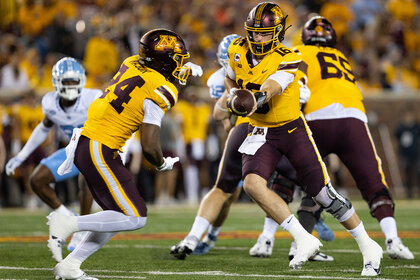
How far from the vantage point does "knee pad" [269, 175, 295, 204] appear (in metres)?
6.83

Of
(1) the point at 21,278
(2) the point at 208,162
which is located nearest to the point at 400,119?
(2) the point at 208,162

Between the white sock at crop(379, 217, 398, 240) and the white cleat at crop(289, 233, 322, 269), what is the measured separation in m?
1.47

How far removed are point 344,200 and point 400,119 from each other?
12.0 metres

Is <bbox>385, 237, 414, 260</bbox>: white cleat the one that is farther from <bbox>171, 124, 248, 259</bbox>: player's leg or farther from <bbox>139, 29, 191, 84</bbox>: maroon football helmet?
<bbox>139, 29, 191, 84</bbox>: maroon football helmet

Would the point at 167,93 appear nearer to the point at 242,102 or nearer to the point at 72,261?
the point at 242,102

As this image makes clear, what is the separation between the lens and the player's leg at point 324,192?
5570 millimetres

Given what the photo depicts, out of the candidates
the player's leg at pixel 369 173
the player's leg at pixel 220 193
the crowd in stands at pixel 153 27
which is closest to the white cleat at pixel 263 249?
the player's leg at pixel 220 193

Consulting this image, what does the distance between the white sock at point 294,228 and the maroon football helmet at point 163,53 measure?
1.22 meters

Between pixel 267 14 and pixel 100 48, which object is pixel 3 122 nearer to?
pixel 100 48

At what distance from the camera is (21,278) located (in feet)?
17.1

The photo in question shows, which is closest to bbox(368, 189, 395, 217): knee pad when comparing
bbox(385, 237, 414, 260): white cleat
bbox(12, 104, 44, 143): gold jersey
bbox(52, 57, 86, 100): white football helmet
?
bbox(385, 237, 414, 260): white cleat

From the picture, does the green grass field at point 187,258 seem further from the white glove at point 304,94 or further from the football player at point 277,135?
the white glove at point 304,94

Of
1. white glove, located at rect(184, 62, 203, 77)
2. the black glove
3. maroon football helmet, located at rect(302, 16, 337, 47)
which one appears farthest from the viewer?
maroon football helmet, located at rect(302, 16, 337, 47)

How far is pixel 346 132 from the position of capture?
6598mm
